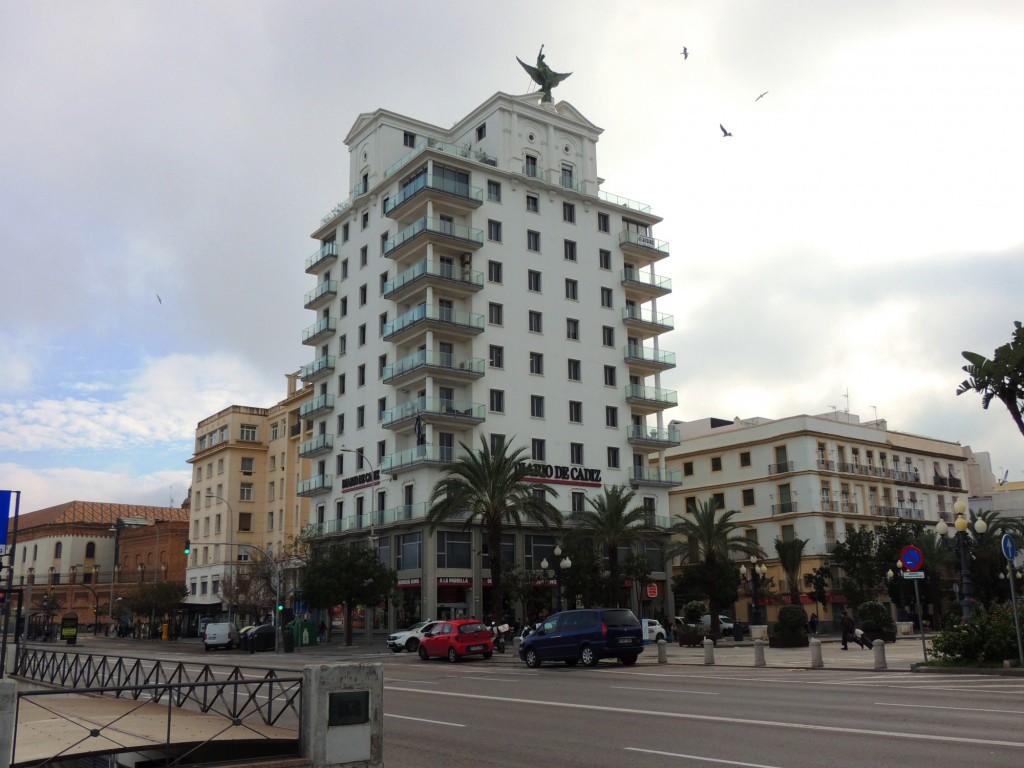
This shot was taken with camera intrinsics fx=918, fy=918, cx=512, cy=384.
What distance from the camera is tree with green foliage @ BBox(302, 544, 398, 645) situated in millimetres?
48062

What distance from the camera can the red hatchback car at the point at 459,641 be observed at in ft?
111

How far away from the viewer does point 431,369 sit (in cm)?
5278

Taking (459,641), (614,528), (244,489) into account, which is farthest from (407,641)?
(244,489)

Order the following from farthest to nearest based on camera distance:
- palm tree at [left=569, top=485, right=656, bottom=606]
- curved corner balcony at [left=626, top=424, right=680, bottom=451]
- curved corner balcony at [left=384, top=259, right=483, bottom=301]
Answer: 1. curved corner balcony at [left=626, top=424, right=680, bottom=451]
2. curved corner balcony at [left=384, top=259, right=483, bottom=301]
3. palm tree at [left=569, top=485, right=656, bottom=606]

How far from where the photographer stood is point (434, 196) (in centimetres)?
5597

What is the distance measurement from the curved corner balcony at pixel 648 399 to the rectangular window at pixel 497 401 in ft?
33.6

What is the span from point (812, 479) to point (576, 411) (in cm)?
2060

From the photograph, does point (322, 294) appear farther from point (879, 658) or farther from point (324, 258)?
point (879, 658)

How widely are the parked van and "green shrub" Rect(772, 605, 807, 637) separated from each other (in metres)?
29.9

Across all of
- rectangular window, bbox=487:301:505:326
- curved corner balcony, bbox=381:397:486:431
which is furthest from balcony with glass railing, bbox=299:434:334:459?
rectangular window, bbox=487:301:505:326

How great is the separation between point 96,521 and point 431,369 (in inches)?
2986

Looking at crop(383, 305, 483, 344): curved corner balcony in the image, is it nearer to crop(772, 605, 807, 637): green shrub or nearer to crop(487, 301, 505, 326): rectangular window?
crop(487, 301, 505, 326): rectangular window

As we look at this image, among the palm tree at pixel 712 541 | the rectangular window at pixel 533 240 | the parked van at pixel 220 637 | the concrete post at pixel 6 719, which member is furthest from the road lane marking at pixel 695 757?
the rectangular window at pixel 533 240

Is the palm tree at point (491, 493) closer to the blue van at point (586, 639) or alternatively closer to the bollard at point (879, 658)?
the blue van at point (586, 639)
